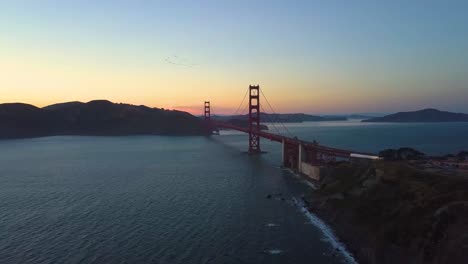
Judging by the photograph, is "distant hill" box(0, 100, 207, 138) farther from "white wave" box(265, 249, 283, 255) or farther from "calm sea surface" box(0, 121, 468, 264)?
"white wave" box(265, 249, 283, 255)

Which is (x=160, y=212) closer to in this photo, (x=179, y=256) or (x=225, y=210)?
(x=225, y=210)

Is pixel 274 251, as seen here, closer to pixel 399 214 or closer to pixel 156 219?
pixel 399 214

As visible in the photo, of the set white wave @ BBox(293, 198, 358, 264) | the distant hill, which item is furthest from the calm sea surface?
the distant hill

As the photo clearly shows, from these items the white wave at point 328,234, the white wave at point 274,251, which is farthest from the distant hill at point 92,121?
the white wave at point 274,251

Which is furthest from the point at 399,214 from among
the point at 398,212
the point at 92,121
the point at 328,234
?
the point at 92,121

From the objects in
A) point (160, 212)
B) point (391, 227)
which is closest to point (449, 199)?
point (391, 227)

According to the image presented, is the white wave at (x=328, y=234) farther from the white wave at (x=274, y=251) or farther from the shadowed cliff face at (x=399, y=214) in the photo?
the white wave at (x=274, y=251)
